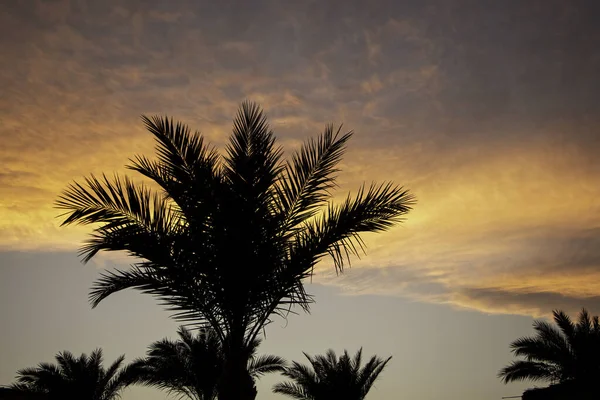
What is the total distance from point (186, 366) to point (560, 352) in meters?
14.5

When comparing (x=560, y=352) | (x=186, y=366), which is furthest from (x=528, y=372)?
(x=186, y=366)

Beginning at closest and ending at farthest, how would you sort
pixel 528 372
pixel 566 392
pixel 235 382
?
pixel 235 382, pixel 566 392, pixel 528 372

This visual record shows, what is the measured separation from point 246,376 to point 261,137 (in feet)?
13.5

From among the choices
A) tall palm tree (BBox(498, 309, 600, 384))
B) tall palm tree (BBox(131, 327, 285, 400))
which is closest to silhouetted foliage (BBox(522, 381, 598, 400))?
tall palm tree (BBox(498, 309, 600, 384))

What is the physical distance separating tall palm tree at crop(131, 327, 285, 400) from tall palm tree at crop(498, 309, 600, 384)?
32.2 feet

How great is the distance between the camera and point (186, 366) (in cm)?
2336

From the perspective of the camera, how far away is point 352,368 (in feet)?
77.9

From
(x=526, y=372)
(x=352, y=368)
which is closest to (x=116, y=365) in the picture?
(x=352, y=368)

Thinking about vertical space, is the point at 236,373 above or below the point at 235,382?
above

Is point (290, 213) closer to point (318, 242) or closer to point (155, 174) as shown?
point (318, 242)

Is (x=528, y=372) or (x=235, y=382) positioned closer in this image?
(x=235, y=382)

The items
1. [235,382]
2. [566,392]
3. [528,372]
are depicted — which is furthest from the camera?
[528,372]

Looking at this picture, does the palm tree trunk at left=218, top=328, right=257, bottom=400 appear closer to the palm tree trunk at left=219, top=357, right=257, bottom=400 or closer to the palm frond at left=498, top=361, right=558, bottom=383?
the palm tree trunk at left=219, top=357, right=257, bottom=400

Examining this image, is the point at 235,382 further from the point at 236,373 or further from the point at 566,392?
the point at 566,392
